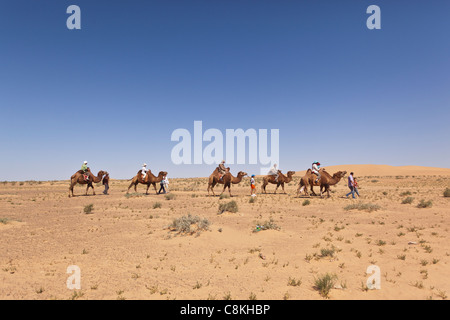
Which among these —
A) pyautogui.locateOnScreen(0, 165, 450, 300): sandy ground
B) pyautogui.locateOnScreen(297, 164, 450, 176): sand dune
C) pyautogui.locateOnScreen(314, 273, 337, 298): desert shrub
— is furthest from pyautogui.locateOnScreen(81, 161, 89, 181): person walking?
pyautogui.locateOnScreen(297, 164, 450, 176): sand dune

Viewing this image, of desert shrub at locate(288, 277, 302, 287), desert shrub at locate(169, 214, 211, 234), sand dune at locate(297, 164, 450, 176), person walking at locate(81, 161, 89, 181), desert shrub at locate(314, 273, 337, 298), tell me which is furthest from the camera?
sand dune at locate(297, 164, 450, 176)

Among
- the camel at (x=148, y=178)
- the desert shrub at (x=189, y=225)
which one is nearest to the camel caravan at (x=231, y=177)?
the camel at (x=148, y=178)

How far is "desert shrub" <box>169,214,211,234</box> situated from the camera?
11102mm

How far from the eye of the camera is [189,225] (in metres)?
11.2

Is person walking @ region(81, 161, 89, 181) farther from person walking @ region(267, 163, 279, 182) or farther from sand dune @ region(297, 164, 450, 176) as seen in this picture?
sand dune @ region(297, 164, 450, 176)

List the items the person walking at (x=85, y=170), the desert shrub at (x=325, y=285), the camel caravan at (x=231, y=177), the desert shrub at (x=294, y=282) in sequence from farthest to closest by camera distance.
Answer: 1. the person walking at (x=85, y=170)
2. the camel caravan at (x=231, y=177)
3. the desert shrub at (x=294, y=282)
4. the desert shrub at (x=325, y=285)

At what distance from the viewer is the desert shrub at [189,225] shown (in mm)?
11102

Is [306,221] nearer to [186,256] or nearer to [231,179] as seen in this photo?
[186,256]

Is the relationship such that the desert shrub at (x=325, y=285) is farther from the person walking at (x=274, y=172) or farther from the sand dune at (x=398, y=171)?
the sand dune at (x=398, y=171)

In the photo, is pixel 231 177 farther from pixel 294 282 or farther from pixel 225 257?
pixel 294 282
